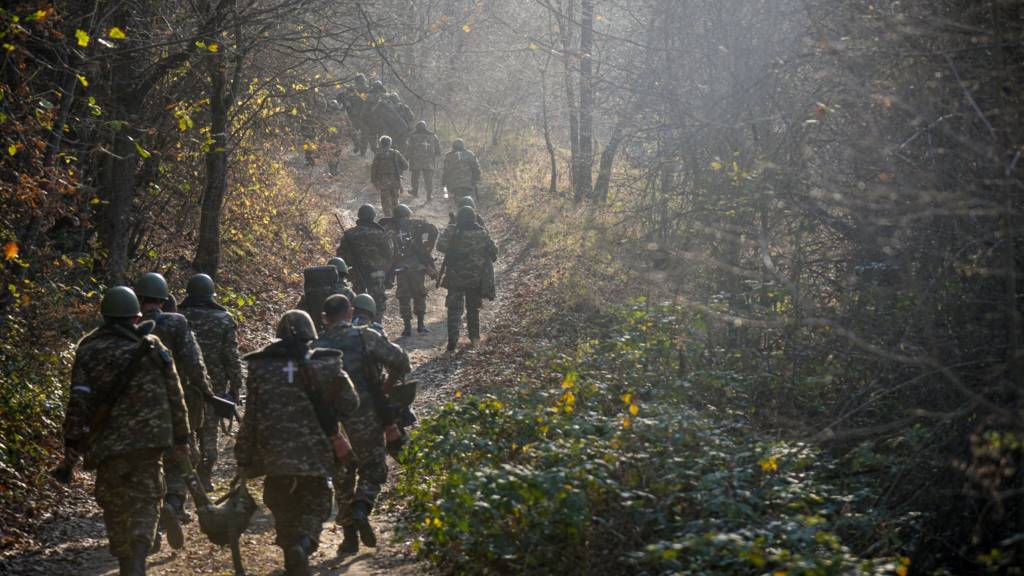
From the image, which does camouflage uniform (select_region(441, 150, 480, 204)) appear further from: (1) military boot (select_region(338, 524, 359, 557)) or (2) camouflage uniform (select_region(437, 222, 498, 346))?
(1) military boot (select_region(338, 524, 359, 557))

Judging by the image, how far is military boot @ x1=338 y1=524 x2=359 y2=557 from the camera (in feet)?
26.0

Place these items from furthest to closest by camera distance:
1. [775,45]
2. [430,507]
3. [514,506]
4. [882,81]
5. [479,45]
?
[479,45], [775,45], [882,81], [430,507], [514,506]

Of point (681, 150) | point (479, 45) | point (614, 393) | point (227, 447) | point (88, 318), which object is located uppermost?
point (479, 45)

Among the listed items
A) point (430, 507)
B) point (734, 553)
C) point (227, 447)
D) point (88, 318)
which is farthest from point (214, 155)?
point (734, 553)

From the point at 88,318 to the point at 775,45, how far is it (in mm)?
8780

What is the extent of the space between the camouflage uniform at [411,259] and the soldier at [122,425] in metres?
9.29

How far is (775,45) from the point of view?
36.1 feet

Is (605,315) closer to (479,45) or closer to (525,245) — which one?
(525,245)

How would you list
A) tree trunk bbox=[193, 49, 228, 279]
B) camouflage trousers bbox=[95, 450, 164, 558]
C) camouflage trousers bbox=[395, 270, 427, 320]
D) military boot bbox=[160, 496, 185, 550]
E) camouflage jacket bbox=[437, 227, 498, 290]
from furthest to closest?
1. camouflage trousers bbox=[395, 270, 427, 320]
2. camouflage jacket bbox=[437, 227, 498, 290]
3. tree trunk bbox=[193, 49, 228, 279]
4. military boot bbox=[160, 496, 185, 550]
5. camouflage trousers bbox=[95, 450, 164, 558]

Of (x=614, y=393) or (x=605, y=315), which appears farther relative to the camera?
(x=605, y=315)

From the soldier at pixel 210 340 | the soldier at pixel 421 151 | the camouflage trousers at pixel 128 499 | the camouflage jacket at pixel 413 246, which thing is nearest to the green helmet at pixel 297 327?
the camouflage trousers at pixel 128 499

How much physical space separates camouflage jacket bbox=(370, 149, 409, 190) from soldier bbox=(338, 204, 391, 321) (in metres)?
7.04

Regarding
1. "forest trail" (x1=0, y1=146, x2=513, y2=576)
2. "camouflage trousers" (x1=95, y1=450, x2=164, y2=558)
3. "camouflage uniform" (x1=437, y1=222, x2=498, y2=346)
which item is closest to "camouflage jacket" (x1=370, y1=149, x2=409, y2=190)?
"camouflage uniform" (x1=437, y1=222, x2=498, y2=346)

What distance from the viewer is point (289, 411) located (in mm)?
6629
